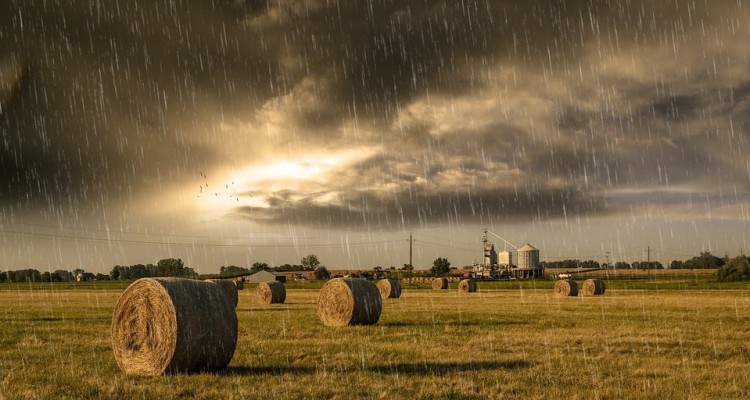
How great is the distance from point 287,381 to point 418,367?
116 inches

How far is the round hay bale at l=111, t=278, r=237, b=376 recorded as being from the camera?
42.9ft

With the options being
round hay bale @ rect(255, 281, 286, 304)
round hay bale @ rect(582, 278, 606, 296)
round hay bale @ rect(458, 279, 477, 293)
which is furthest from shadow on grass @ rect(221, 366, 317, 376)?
round hay bale @ rect(458, 279, 477, 293)

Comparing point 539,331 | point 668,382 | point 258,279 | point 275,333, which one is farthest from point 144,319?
point 258,279

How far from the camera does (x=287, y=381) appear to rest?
11586 millimetres

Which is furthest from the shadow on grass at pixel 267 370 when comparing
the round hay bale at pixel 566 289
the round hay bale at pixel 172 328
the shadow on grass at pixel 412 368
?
the round hay bale at pixel 566 289

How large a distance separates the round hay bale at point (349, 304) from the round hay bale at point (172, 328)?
10843mm

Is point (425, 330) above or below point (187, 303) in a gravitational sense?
below

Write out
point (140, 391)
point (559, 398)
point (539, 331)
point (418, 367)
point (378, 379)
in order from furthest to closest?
point (539, 331)
point (418, 367)
point (378, 379)
point (140, 391)
point (559, 398)

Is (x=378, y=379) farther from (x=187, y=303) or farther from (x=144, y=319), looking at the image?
(x=144, y=319)

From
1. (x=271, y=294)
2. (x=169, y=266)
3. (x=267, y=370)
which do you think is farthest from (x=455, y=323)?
(x=169, y=266)

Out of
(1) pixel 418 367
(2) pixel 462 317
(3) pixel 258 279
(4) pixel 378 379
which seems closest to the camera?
(4) pixel 378 379

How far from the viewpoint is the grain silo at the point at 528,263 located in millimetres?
141375

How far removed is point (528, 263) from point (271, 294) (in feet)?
351

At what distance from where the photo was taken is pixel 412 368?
13094mm
